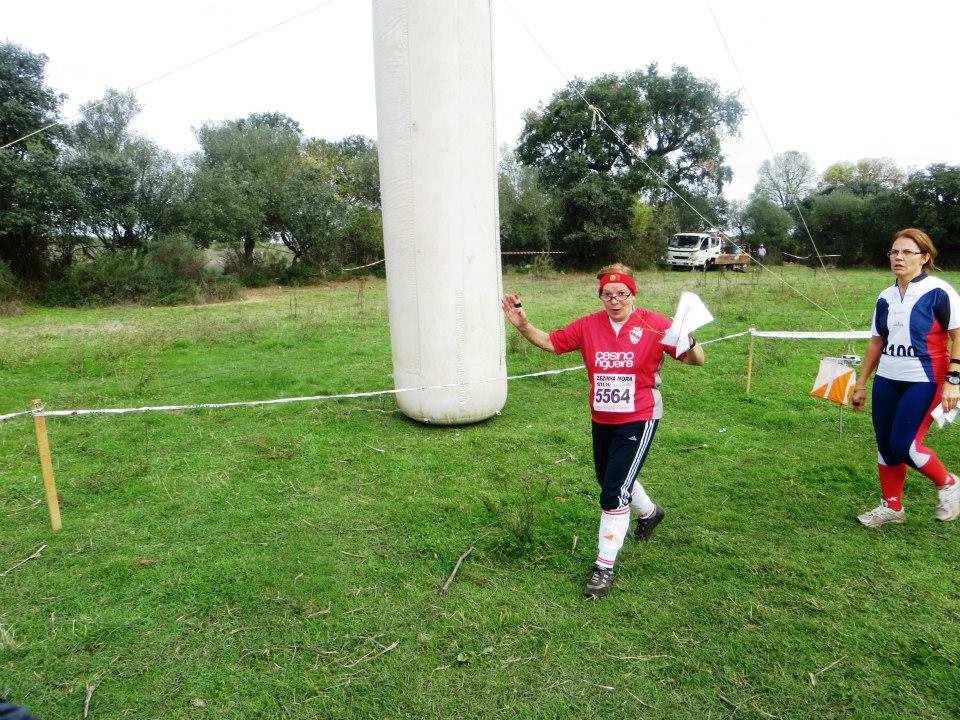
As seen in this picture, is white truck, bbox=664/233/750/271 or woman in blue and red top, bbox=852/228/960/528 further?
white truck, bbox=664/233/750/271

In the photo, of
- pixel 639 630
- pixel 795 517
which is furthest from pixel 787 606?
pixel 795 517

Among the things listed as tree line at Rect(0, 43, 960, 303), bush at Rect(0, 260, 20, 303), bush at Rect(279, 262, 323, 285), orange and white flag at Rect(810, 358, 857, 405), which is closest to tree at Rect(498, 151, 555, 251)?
tree line at Rect(0, 43, 960, 303)

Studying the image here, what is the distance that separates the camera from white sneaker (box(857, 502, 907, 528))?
3.78 metres

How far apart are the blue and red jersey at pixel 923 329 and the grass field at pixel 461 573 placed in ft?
3.14

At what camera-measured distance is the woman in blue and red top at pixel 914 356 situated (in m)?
3.45

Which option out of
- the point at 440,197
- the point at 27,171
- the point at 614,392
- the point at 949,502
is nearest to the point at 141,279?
the point at 27,171

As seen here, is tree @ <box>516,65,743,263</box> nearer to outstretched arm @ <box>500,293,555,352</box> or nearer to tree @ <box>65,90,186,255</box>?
tree @ <box>65,90,186,255</box>

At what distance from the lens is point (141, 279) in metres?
18.6

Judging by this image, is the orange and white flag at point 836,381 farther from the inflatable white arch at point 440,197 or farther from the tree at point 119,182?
the tree at point 119,182

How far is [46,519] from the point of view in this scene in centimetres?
410

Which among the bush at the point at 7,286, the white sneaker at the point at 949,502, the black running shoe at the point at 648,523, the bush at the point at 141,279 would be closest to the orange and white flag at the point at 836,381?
the white sneaker at the point at 949,502

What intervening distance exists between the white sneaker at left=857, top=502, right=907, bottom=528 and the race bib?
70.7 inches

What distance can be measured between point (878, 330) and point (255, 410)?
525cm

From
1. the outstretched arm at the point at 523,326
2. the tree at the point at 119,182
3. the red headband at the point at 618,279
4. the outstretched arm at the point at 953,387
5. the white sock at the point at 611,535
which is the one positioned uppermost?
the tree at the point at 119,182
